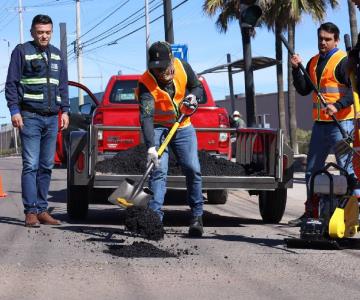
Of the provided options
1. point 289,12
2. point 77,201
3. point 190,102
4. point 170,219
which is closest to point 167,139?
point 190,102

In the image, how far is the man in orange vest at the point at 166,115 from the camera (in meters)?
7.52

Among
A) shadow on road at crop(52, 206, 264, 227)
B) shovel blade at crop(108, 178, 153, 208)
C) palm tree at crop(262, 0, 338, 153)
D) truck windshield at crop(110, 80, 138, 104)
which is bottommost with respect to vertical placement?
shadow on road at crop(52, 206, 264, 227)

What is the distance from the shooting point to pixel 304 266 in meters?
6.11

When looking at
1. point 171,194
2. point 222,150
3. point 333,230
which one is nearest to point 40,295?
point 333,230

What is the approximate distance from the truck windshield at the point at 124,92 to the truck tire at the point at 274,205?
10.4 ft

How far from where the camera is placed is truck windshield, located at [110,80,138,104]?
38.2ft

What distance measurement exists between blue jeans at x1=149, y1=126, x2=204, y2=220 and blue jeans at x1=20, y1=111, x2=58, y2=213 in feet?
4.67

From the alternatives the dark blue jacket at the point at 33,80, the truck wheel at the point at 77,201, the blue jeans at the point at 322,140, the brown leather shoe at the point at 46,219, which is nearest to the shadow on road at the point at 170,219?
the truck wheel at the point at 77,201

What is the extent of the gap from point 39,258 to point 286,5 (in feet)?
80.9

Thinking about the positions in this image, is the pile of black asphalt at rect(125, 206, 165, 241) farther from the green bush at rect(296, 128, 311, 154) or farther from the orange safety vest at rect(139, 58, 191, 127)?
the green bush at rect(296, 128, 311, 154)

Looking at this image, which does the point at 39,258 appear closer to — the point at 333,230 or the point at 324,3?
the point at 333,230

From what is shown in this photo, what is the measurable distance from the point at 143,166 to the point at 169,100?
151 cm

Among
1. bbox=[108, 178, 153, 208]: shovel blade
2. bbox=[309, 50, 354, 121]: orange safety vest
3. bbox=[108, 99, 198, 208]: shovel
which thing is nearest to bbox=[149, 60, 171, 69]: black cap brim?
bbox=[108, 99, 198, 208]: shovel

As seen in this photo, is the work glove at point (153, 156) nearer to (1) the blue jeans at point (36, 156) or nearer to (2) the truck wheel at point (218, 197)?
(1) the blue jeans at point (36, 156)
